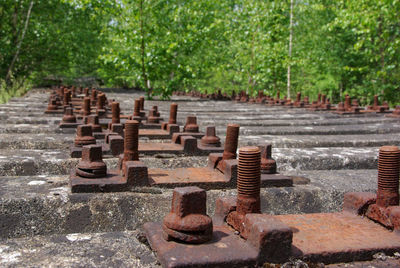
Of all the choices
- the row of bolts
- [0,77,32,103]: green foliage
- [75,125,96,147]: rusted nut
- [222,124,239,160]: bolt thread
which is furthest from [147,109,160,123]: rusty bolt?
[0,77,32,103]: green foliage

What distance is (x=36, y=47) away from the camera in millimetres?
17219

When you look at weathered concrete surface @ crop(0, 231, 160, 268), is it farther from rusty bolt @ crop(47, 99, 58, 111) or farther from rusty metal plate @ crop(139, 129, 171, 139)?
rusty bolt @ crop(47, 99, 58, 111)

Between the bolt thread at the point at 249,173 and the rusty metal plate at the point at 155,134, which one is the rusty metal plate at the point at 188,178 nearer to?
the bolt thread at the point at 249,173

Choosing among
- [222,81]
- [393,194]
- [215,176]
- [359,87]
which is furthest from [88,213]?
[222,81]

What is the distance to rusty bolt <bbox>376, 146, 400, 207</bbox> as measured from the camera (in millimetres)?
1726

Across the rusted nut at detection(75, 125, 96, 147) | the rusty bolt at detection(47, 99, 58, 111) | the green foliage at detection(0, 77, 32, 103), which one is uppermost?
the green foliage at detection(0, 77, 32, 103)

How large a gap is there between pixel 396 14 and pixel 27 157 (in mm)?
13097

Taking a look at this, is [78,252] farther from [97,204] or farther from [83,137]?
[83,137]

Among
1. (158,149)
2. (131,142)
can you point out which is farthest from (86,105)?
(131,142)

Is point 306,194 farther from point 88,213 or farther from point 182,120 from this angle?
point 182,120

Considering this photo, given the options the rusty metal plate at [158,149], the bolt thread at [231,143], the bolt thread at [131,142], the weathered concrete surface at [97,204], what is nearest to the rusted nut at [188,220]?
the weathered concrete surface at [97,204]

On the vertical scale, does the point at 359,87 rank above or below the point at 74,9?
below

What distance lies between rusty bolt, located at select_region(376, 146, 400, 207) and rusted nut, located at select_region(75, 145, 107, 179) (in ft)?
4.10

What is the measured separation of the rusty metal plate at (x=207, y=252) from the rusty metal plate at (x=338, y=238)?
0.17 metres
